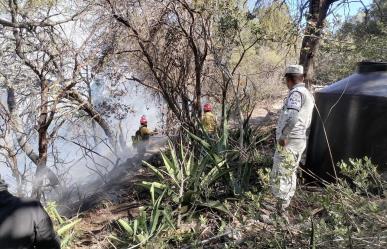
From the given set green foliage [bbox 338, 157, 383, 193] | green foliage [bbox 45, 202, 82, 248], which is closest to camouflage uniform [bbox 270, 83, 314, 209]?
green foliage [bbox 338, 157, 383, 193]

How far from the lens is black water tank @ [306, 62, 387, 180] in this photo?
4762 millimetres

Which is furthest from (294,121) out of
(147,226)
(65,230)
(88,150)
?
(88,150)

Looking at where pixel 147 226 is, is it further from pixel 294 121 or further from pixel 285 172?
pixel 294 121

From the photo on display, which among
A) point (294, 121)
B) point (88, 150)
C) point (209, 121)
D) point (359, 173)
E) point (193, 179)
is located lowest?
point (88, 150)

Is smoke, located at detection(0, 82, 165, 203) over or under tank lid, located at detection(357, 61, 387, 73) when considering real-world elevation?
under

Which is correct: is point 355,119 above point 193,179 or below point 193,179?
above

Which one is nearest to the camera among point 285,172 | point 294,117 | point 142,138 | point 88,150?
point 285,172

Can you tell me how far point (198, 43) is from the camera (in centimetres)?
721

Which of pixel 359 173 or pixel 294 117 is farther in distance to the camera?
pixel 294 117

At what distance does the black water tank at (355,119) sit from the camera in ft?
15.6

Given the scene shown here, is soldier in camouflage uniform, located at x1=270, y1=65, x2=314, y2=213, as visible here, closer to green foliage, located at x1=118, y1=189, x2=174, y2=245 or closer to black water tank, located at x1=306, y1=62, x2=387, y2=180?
black water tank, located at x1=306, y1=62, x2=387, y2=180

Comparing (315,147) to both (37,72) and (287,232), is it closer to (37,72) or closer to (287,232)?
(287,232)

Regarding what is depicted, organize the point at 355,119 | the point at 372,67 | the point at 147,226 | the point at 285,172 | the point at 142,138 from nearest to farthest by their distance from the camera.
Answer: the point at 285,172, the point at 147,226, the point at 355,119, the point at 372,67, the point at 142,138

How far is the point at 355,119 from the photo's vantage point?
4.90 meters
